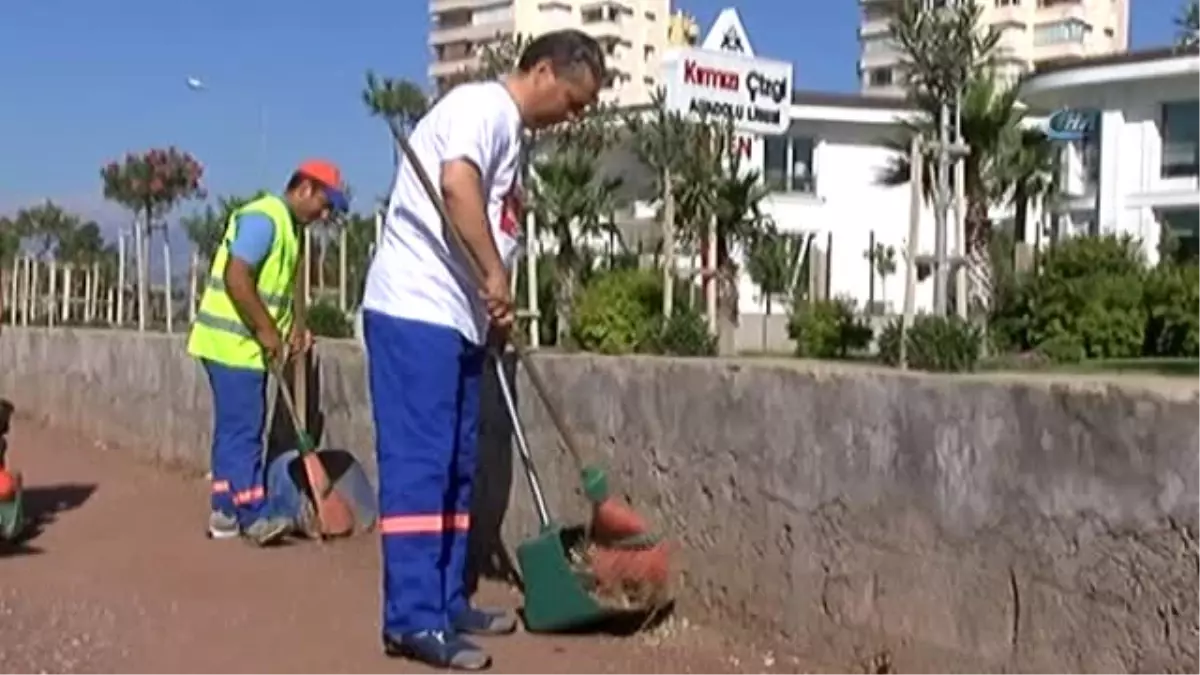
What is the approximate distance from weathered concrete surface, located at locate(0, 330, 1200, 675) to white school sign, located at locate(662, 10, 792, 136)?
370 inches

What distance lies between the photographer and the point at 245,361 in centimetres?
812

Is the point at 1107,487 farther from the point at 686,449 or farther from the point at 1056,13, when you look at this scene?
the point at 1056,13

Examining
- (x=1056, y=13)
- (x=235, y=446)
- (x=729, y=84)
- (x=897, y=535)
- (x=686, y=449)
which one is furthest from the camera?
(x=1056, y=13)

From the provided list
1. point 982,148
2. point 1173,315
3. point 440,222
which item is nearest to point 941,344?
point 1173,315

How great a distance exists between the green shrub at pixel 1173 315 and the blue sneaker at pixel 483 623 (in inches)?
1049

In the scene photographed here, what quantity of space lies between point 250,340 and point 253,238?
0.47 meters

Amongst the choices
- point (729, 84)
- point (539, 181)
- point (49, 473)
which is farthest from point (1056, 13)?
point (49, 473)

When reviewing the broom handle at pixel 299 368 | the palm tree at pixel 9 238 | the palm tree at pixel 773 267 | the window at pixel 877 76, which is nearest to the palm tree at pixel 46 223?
the palm tree at pixel 9 238

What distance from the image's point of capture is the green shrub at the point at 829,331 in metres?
31.9

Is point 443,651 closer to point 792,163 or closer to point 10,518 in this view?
point 10,518

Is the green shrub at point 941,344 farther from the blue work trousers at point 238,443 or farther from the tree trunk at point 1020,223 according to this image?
the blue work trousers at point 238,443

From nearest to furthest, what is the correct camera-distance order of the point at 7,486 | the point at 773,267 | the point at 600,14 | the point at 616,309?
1. the point at 7,486
2. the point at 616,309
3. the point at 773,267
4. the point at 600,14

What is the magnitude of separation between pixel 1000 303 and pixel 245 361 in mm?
29292

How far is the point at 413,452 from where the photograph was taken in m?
5.52
